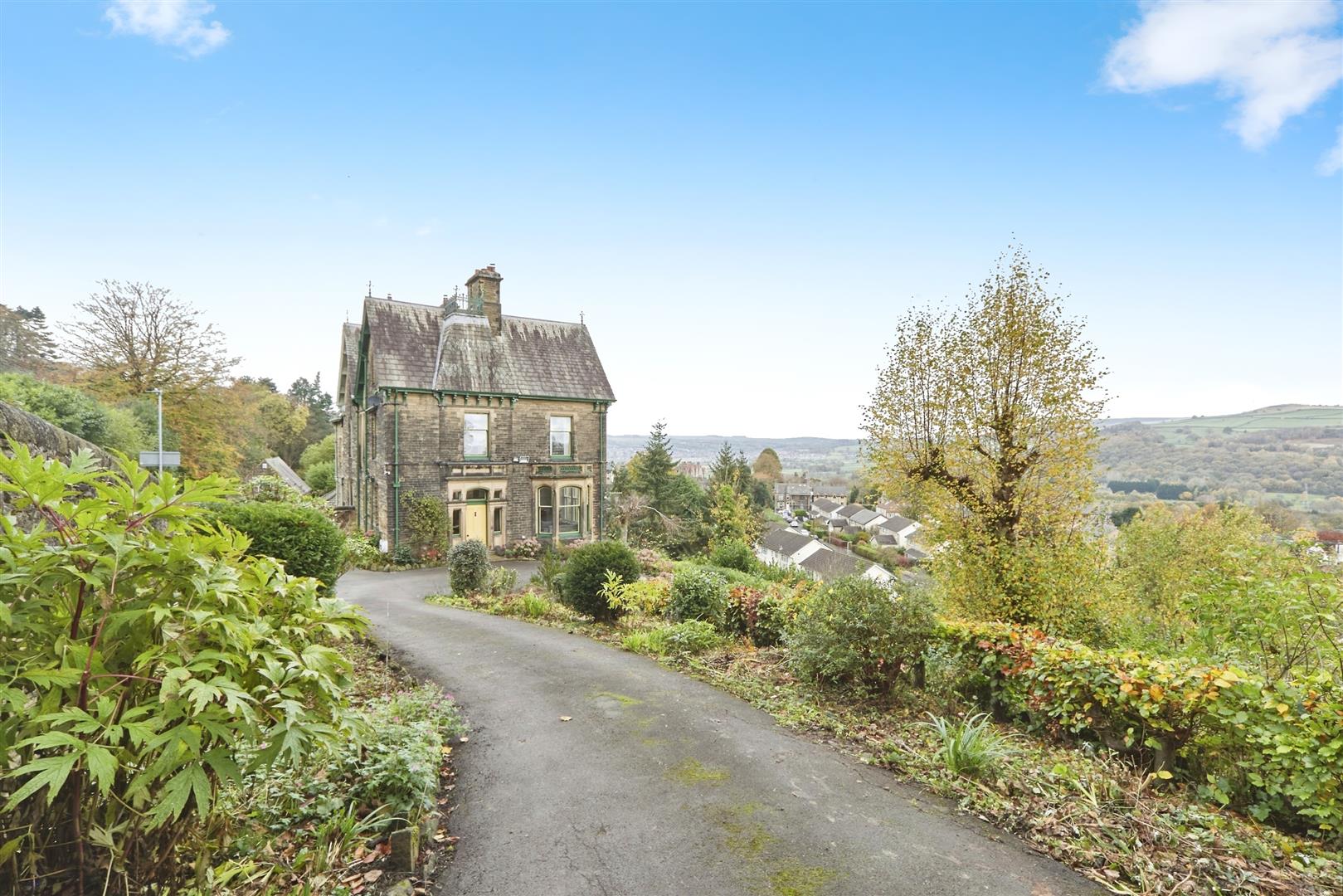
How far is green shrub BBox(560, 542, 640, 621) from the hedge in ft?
24.4

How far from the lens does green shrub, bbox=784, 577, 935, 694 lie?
23.1ft

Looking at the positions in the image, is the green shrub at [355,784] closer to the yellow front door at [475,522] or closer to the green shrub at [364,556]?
the green shrub at [364,556]

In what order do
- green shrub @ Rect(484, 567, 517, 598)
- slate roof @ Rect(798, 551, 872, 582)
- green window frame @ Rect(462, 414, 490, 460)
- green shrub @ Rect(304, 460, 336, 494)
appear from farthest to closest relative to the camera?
slate roof @ Rect(798, 551, 872, 582)
green shrub @ Rect(304, 460, 336, 494)
green window frame @ Rect(462, 414, 490, 460)
green shrub @ Rect(484, 567, 517, 598)

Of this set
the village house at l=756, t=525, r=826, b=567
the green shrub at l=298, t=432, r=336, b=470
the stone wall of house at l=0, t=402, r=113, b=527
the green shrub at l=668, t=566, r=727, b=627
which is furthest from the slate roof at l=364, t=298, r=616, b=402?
the village house at l=756, t=525, r=826, b=567

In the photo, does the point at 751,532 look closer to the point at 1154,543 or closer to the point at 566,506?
the point at 566,506

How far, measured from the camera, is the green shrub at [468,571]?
1576 cm

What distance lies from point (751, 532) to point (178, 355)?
33.4m

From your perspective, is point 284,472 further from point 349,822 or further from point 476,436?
point 349,822

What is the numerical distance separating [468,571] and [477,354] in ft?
34.7

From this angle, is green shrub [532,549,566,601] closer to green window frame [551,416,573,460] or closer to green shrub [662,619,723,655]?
green shrub [662,619,723,655]

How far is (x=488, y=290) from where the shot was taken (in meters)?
A: 23.9

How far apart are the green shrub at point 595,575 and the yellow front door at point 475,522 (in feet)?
38.4

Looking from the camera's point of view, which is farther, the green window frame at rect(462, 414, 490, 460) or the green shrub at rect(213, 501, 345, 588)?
the green window frame at rect(462, 414, 490, 460)

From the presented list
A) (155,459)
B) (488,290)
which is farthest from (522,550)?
(155,459)
